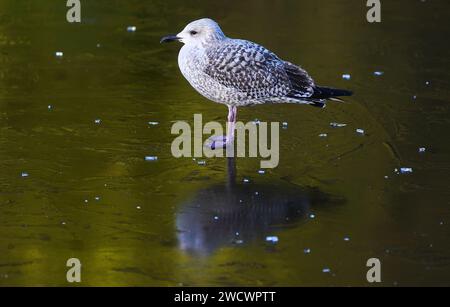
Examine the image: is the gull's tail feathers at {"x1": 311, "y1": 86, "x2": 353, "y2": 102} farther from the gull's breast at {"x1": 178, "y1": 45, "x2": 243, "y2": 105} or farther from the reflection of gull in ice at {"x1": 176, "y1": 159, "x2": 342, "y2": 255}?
the reflection of gull in ice at {"x1": 176, "y1": 159, "x2": 342, "y2": 255}

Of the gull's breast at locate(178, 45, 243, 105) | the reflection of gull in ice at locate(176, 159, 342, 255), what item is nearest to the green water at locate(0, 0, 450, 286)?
the reflection of gull in ice at locate(176, 159, 342, 255)

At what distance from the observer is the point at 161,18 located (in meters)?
13.0

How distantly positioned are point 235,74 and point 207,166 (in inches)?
35.9

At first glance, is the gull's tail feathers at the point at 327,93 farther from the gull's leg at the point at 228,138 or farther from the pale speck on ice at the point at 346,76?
the pale speck on ice at the point at 346,76

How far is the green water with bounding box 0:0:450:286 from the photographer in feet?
21.7

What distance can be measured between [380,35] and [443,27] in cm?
89

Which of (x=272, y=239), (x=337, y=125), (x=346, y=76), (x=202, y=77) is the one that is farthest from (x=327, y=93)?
(x=272, y=239)

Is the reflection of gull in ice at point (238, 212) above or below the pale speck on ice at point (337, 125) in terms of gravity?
below

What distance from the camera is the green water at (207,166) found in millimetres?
6609

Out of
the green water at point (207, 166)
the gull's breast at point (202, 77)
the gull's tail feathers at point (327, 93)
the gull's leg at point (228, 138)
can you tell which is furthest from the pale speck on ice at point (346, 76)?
the gull's breast at point (202, 77)

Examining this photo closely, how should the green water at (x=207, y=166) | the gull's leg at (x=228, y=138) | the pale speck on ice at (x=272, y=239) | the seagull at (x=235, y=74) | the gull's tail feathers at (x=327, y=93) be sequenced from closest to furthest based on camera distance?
the green water at (x=207, y=166) → the pale speck on ice at (x=272, y=239) → the seagull at (x=235, y=74) → the gull's leg at (x=228, y=138) → the gull's tail feathers at (x=327, y=93)

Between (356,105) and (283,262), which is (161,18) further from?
(283,262)

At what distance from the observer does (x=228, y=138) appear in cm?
886

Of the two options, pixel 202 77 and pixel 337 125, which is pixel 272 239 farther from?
pixel 337 125
